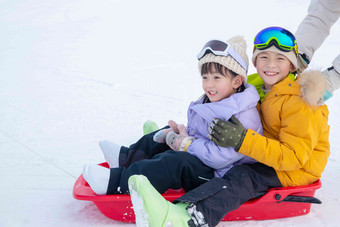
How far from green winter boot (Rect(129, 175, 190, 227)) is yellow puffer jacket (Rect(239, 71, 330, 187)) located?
1.58ft

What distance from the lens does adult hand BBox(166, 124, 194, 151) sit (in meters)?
2.17

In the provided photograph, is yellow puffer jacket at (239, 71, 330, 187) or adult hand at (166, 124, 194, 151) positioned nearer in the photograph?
yellow puffer jacket at (239, 71, 330, 187)

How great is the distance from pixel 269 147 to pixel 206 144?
1.11 ft

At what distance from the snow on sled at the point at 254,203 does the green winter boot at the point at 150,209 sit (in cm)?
21

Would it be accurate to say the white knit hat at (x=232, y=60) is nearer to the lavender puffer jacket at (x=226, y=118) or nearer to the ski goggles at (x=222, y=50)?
the ski goggles at (x=222, y=50)

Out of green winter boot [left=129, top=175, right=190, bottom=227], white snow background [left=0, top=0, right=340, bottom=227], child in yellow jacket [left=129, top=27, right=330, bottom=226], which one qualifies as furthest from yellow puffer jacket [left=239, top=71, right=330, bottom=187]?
green winter boot [left=129, top=175, right=190, bottom=227]

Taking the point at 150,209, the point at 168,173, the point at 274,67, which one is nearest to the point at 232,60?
the point at 274,67

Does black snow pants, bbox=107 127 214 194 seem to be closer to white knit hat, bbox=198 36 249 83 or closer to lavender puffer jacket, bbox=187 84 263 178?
lavender puffer jacket, bbox=187 84 263 178

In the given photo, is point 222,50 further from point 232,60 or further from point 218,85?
point 218,85

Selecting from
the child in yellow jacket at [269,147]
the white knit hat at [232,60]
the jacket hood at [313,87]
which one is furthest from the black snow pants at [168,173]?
the jacket hood at [313,87]

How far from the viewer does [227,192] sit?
73.9 inches

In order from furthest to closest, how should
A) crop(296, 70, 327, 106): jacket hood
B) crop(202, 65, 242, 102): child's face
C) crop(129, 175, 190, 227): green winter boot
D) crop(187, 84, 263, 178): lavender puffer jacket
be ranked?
crop(202, 65, 242, 102): child's face → crop(187, 84, 263, 178): lavender puffer jacket → crop(296, 70, 327, 106): jacket hood → crop(129, 175, 190, 227): green winter boot

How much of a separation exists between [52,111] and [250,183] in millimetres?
2554

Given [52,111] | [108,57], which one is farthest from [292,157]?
[108,57]
